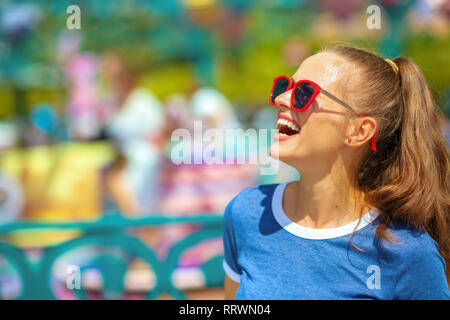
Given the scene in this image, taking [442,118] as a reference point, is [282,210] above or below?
below

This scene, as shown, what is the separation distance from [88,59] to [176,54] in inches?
48.5

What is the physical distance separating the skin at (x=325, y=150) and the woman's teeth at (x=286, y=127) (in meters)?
0.01

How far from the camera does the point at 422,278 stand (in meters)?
1.17

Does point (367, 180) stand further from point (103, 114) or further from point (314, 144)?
point (103, 114)

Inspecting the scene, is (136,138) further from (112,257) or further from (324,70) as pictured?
(324,70)

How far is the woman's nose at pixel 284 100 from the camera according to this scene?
134 cm

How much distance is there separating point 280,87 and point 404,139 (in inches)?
14.5

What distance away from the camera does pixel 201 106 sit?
13.6ft

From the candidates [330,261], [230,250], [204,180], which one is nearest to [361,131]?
[330,261]

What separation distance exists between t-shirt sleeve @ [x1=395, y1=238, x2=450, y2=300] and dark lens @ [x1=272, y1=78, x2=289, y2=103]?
547 mm

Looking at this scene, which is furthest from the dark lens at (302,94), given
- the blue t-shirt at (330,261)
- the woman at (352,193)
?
the blue t-shirt at (330,261)

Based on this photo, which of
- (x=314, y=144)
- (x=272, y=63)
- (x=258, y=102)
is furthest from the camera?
(x=258, y=102)

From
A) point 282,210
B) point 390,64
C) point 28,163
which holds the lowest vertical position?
point 28,163
